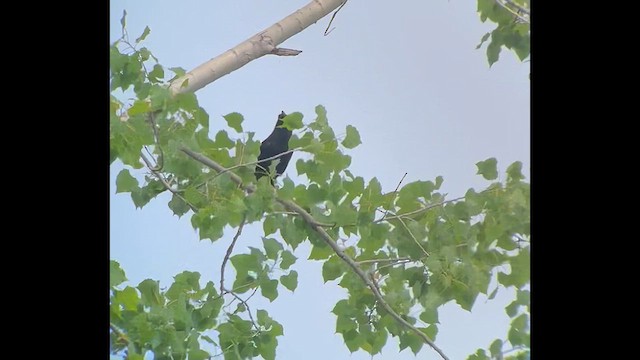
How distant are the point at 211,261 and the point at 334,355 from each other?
0.28 meters

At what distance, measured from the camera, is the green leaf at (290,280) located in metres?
1.21

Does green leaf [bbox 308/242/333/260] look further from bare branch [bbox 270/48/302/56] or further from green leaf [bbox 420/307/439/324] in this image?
bare branch [bbox 270/48/302/56]

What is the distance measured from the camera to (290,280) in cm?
121

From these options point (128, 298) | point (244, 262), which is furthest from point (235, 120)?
point (128, 298)

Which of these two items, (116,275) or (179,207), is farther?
(179,207)

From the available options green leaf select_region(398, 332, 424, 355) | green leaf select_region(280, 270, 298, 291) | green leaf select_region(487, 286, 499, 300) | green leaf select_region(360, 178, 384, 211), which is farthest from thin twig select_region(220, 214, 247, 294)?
green leaf select_region(487, 286, 499, 300)

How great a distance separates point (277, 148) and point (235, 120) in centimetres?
9

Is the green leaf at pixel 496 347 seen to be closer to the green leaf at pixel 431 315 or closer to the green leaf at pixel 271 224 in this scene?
the green leaf at pixel 431 315

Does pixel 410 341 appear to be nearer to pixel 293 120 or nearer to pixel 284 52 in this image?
pixel 293 120

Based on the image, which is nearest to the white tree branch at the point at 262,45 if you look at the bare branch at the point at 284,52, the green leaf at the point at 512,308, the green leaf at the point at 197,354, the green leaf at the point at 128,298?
the bare branch at the point at 284,52

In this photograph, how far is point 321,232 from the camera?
1.22 meters

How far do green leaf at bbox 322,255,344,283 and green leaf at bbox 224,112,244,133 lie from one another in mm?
288
